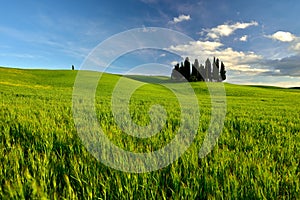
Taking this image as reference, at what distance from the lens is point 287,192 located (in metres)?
2.44

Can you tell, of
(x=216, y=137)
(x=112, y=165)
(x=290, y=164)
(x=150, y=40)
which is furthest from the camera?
(x=150, y=40)

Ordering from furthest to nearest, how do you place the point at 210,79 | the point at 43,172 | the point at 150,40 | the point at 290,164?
the point at 210,79
the point at 150,40
the point at 290,164
the point at 43,172

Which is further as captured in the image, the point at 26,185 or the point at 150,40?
the point at 150,40

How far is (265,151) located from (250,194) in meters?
1.95

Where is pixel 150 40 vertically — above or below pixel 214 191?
above

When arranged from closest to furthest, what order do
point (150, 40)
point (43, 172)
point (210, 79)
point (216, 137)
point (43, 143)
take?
point (43, 172), point (43, 143), point (216, 137), point (150, 40), point (210, 79)

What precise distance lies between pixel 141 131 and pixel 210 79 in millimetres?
90987

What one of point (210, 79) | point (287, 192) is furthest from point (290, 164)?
point (210, 79)

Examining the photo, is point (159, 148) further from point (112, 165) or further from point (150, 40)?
point (150, 40)

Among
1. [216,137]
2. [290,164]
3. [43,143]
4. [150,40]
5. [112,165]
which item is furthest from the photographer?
[150,40]

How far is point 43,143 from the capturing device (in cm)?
401

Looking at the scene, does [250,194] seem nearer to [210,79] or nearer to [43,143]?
[43,143]

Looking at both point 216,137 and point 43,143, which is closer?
point 43,143

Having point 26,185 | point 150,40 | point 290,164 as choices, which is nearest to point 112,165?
point 26,185
